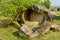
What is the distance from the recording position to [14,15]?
1304 cm

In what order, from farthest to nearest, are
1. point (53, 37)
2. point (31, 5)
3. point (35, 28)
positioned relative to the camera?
point (31, 5), point (35, 28), point (53, 37)

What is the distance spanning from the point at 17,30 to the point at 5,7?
1.66 m

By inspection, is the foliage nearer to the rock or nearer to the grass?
the grass

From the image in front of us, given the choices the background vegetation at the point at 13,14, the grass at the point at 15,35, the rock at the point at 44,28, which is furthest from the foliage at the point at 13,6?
the rock at the point at 44,28

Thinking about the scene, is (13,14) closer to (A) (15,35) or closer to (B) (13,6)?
(B) (13,6)

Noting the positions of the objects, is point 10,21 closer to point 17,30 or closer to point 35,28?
point 17,30

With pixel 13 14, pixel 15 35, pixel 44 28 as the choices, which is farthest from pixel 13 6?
pixel 44 28

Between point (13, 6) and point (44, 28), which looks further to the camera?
point (13, 6)

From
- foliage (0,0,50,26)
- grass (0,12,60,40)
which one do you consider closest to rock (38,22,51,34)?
grass (0,12,60,40)

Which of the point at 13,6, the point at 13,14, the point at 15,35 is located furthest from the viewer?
the point at 13,14

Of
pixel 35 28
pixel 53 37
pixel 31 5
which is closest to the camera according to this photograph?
pixel 53 37

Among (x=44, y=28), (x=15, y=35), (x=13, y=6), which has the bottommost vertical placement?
(x=15, y=35)

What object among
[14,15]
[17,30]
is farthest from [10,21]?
[17,30]

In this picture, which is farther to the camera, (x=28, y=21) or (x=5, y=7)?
(x=28, y=21)
